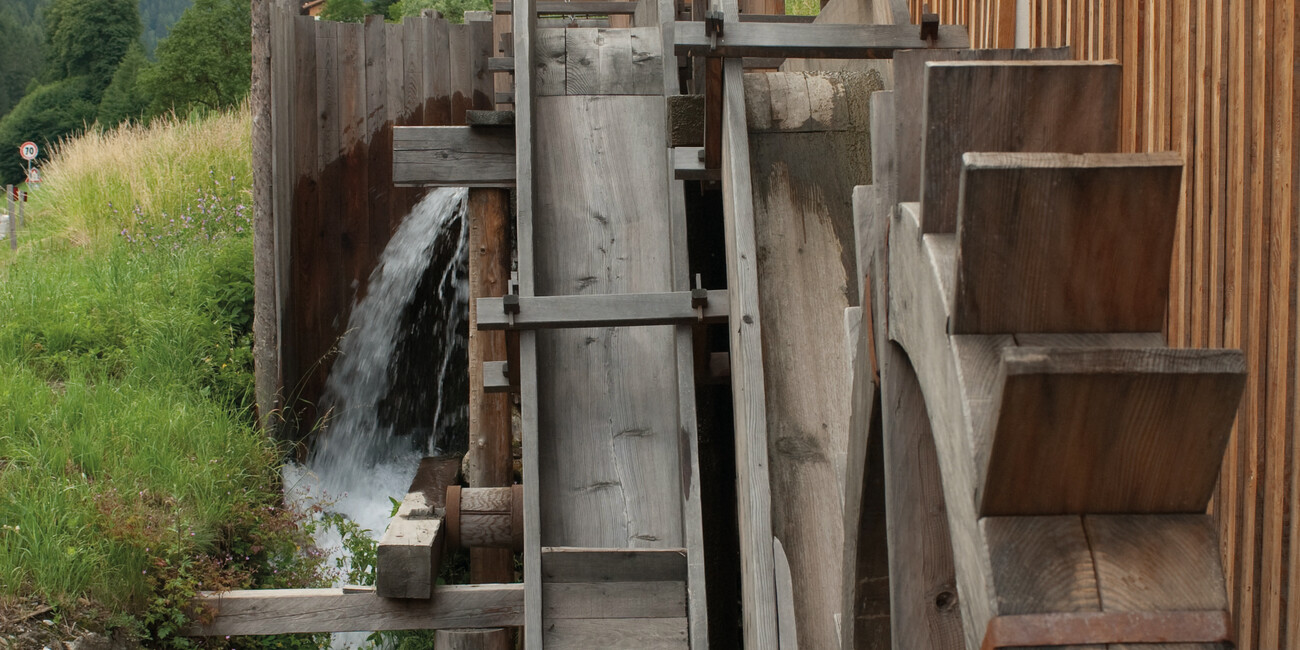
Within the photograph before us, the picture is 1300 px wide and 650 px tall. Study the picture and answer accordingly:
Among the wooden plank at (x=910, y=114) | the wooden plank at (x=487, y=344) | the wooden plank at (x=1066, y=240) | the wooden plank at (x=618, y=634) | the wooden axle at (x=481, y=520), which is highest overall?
the wooden plank at (x=910, y=114)

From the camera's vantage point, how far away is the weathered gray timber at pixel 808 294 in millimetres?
3027

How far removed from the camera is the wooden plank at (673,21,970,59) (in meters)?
3.22

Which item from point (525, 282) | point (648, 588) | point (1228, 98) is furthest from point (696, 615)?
point (1228, 98)

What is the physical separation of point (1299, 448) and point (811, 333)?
4.67 feet

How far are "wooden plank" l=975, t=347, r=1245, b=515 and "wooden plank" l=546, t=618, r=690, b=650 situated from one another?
234 centimetres

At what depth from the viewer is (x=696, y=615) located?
10.6 feet

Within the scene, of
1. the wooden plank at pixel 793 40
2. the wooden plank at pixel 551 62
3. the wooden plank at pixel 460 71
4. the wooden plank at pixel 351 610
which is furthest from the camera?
the wooden plank at pixel 460 71

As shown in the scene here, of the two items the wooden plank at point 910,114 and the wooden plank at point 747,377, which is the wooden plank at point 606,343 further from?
the wooden plank at point 910,114

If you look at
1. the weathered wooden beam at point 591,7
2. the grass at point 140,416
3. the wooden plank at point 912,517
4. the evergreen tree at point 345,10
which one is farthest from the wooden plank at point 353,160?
the evergreen tree at point 345,10

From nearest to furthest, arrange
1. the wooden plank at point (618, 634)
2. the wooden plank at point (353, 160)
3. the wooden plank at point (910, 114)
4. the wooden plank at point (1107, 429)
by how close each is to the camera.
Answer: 1. the wooden plank at point (1107, 429)
2. the wooden plank at point (910, 114)
3. the wooden plank at point (618, 634)
4. the wooden plank at point (353, 160)

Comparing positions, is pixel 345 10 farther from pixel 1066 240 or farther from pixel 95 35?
pixel 1066 240

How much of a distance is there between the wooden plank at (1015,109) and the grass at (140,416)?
3.86 m

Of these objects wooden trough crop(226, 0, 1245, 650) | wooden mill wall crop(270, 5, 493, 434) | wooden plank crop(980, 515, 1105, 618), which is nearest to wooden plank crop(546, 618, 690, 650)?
wooden trough crop(226, 0, 1245, 650)

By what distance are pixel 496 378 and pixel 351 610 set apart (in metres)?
1.17
